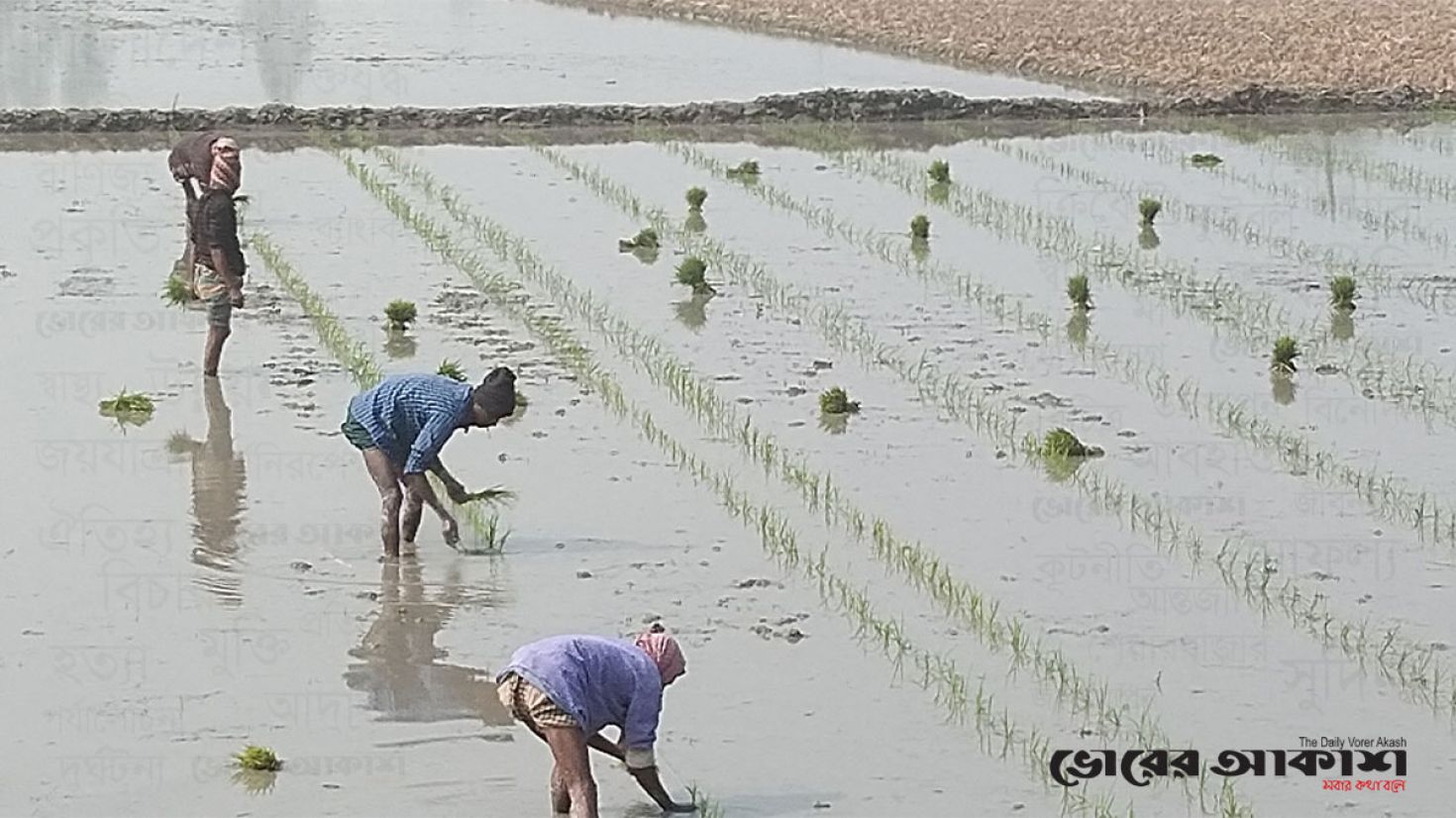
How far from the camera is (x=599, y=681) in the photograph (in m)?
4.80

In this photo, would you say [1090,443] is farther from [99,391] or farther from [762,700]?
[99,391]

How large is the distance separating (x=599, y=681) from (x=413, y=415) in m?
2.20

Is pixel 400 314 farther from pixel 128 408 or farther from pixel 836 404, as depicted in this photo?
pixel 836 404

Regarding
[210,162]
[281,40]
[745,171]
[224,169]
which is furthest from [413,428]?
[281,40]

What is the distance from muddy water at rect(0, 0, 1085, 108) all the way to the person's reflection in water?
11.3m

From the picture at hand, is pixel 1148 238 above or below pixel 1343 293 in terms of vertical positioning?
below

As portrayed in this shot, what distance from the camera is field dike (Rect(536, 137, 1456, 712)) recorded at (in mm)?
6270

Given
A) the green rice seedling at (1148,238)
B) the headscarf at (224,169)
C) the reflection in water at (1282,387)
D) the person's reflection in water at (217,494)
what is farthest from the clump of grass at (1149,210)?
the headscarf at (224,169)

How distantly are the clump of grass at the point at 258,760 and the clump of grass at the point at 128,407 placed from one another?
3894 mm

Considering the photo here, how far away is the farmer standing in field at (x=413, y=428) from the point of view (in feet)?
21.6

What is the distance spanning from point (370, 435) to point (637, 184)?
8420mm

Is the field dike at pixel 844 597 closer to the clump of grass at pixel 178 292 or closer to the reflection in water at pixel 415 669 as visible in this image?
the reflection in water at pixel 415 669

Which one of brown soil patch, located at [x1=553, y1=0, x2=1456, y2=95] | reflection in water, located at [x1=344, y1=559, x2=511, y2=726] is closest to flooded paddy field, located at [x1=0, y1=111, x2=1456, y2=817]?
reflection in water, located at [x1=344, y1=559, x2=511, y2=726]

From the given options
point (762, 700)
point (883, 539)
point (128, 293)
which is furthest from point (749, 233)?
point (762, 700)
